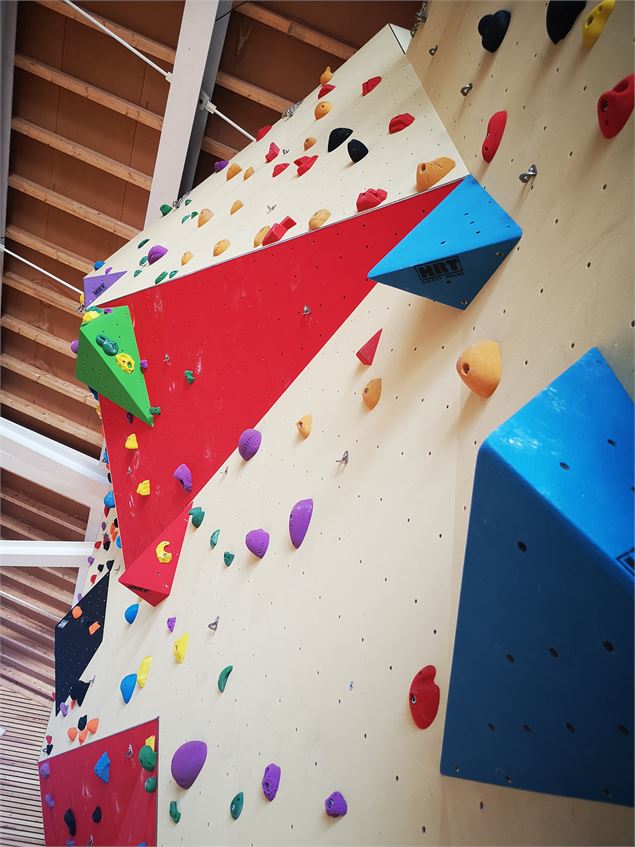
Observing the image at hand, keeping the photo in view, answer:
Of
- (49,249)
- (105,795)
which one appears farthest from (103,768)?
(49,249)

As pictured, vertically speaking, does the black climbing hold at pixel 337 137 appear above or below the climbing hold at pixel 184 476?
above

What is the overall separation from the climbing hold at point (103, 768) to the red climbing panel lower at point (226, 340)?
758mm

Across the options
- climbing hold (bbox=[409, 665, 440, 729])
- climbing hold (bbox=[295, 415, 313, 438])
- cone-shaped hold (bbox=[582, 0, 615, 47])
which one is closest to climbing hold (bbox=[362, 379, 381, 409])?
climbing hold (bbox=[295, 415, 313, 438])

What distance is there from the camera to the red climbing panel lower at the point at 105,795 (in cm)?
170

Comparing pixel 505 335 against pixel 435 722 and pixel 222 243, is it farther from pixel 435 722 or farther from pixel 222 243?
pixel 222 243

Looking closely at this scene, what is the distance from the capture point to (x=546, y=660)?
2.42 feet

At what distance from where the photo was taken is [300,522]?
61.8 inches

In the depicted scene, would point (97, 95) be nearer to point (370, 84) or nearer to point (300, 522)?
point (370, 84)

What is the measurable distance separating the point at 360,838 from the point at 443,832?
172mm

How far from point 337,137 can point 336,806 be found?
2073 millimetres

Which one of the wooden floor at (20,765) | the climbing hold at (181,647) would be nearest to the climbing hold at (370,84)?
the climbing hold at (181,647)

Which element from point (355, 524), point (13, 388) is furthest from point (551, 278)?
point (13, 388)

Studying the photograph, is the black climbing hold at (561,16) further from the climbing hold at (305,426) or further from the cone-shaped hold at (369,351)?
the climbing hold at (305,426)

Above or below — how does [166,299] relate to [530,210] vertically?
above
